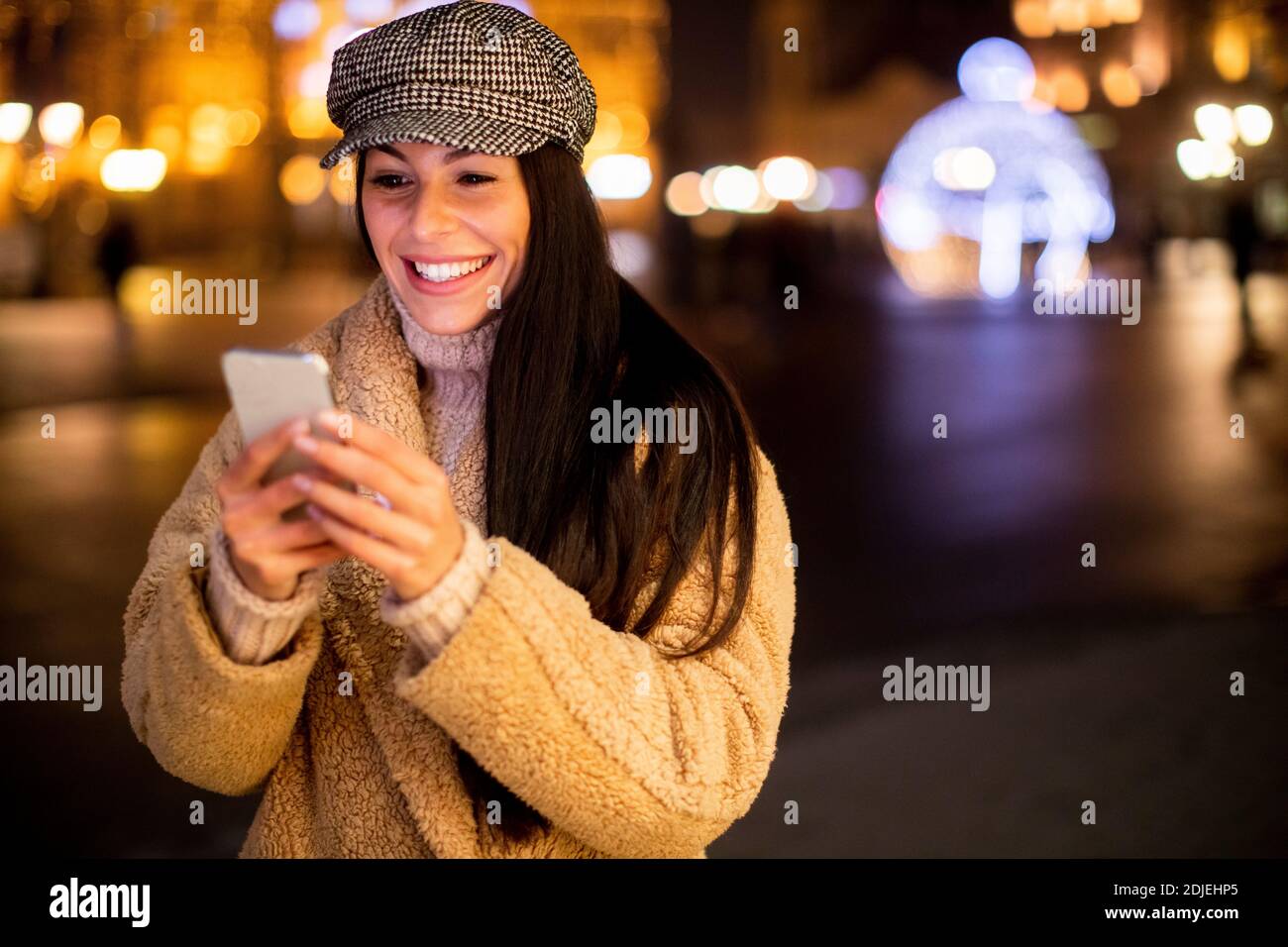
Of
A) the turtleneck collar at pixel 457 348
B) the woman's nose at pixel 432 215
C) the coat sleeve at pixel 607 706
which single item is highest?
the woman's nose at pixel 432 215

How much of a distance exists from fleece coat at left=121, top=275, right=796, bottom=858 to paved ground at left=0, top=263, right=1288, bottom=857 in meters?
0.73

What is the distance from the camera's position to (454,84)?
1701mm

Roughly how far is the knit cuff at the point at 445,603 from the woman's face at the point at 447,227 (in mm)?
443

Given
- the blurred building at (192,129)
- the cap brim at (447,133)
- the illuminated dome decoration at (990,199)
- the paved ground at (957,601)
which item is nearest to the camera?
the cap brim at (447,133)

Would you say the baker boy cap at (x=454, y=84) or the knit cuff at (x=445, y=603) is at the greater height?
the baker boy cap at (x=454, y=84)

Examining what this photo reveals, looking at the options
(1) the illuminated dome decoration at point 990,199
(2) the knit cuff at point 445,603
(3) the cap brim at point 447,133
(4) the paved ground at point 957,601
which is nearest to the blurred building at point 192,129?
(1) the illuminated dome decoration at point 990,199

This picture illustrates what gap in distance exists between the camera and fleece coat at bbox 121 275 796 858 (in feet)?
4.97

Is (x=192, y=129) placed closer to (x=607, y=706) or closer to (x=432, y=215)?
(x=432, y=215)

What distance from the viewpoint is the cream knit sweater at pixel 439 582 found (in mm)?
1448

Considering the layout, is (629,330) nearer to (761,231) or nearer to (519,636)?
(519,636)

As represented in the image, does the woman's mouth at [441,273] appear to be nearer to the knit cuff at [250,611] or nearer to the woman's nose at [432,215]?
the woman's nose at [432,215]

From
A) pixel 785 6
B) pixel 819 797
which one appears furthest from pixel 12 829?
pixel 785 6
